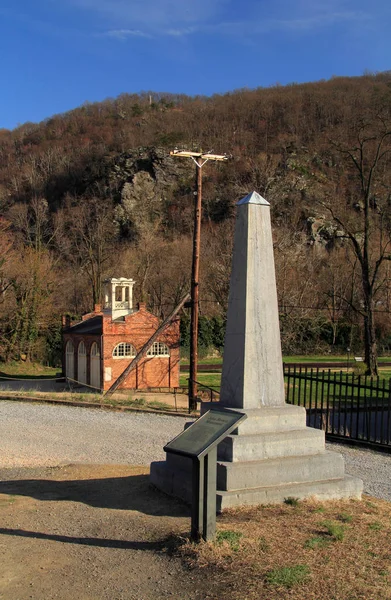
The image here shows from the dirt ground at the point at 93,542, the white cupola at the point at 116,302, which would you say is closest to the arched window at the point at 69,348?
the white cupola at the point at 116,302

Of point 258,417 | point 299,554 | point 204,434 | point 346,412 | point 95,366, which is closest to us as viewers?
point 299,554

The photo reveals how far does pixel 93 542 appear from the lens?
566 centimetres

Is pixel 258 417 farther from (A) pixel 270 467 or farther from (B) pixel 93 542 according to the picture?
(B) pixel 93 542

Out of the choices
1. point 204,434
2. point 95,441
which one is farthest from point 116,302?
point 204,434

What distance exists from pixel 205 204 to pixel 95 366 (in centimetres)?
5618

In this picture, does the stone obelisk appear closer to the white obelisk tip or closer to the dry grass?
the white obelisk tip

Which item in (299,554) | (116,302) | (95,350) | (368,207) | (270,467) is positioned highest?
(368,207)

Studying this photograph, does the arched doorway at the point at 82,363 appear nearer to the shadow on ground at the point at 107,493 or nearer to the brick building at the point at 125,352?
the brick building at the point at 125,352

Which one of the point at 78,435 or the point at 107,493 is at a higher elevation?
the point at 107,493

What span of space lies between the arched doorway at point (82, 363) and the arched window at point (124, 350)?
278cm

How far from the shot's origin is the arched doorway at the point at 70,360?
32463 millimetres

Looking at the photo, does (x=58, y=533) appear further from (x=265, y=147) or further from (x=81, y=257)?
Answer: (x=265, y=147)

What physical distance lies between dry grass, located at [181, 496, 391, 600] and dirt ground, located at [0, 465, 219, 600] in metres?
0.26

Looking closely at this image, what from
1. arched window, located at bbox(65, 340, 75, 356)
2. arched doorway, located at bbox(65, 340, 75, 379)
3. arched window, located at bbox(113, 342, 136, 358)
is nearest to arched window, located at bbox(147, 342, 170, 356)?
arched window, located at bbox(113, 342, 136, 358)
